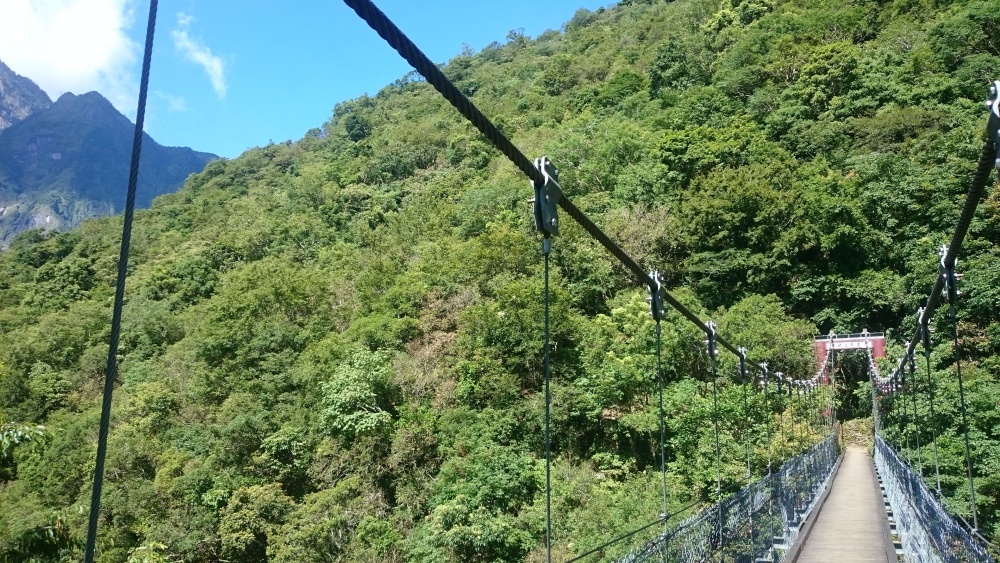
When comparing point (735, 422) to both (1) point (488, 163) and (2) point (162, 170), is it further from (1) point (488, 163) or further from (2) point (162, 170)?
(2) point (162, 170)

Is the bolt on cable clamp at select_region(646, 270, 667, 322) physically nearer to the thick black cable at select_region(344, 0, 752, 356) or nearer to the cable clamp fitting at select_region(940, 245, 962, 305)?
the cable clamp fitting at select_region(940, 245, 962, 305)

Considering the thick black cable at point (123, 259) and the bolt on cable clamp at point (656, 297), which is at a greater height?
the bolt on cable clamp at point (656, 297)

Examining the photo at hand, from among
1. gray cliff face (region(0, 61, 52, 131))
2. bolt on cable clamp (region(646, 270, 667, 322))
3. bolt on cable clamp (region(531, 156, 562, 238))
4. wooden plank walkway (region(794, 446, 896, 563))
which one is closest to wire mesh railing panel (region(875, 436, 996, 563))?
wooden plank walkway (region(794, 446, 896, 563))

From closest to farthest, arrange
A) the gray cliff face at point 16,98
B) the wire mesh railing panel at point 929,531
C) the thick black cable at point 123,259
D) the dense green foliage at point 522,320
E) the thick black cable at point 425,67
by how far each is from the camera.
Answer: the thick black cable at point 123,259 < the thick black cable at point 425,67 < the wire mesh railing panel at point 929,531 < the dense green foliage at point 522,320 < the gray cliff face at point 16,98

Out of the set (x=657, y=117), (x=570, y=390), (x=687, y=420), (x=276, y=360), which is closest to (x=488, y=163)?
(x=657, y=117)

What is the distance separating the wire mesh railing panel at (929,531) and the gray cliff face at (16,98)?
112294 millimetres

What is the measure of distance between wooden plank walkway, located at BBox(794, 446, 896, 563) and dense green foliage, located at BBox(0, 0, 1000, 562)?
177cm

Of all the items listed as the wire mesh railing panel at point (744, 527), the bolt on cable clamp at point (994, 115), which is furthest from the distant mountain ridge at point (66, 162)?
the bolt on cable clamp at point (994, 115)

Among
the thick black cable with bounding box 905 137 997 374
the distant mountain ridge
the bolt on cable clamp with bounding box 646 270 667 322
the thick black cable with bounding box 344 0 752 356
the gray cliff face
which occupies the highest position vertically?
the gray cliff face

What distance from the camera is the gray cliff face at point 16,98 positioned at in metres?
94.2

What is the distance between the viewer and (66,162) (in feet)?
235

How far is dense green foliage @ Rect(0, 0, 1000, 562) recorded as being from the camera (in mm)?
14500

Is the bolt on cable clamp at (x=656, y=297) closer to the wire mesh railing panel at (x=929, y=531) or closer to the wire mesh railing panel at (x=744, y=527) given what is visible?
the wire mesh railing panel at (x=744, y=527)

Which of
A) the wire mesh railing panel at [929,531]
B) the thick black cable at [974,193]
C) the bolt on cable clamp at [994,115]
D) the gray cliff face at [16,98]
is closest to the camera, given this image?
the bolt on cable clamp at [994,115]
